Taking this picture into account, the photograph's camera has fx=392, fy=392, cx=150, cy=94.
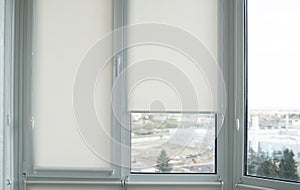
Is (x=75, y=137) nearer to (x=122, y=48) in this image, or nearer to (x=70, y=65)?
(x=70, y=65)

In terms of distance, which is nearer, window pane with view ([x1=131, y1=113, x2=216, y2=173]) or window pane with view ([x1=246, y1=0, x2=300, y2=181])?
window pane with view ([x1=246, y1=0, x2=300, y2=181])

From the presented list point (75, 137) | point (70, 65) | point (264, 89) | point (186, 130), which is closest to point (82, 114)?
point (75, 137)

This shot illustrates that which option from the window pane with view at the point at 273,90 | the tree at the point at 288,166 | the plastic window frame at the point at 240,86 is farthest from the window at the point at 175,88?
the tree at the point at 288,166

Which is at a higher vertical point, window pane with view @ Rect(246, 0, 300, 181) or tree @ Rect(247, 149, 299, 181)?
window pane with view @ Rect(246, 0, 300, 181)

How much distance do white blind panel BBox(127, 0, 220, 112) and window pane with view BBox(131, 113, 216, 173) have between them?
8cm

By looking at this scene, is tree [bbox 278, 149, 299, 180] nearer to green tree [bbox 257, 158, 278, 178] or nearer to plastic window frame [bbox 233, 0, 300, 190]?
green tree [bbox 257, 158, 278, 178]

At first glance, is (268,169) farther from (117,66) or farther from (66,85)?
(66,85)

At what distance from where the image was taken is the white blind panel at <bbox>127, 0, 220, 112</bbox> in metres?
2.63

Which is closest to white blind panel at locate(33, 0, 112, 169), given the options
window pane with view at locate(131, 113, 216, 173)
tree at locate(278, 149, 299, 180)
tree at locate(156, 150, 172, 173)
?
window pane with view at locate(131, 113, 216, 173)

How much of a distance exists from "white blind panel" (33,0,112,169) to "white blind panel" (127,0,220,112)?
0.21m

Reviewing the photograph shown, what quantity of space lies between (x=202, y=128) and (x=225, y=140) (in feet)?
0.57

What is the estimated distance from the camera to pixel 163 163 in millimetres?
2646

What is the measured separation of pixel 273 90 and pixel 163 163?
861 mm

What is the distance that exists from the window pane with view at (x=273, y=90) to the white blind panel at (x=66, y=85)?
0.95 metres
